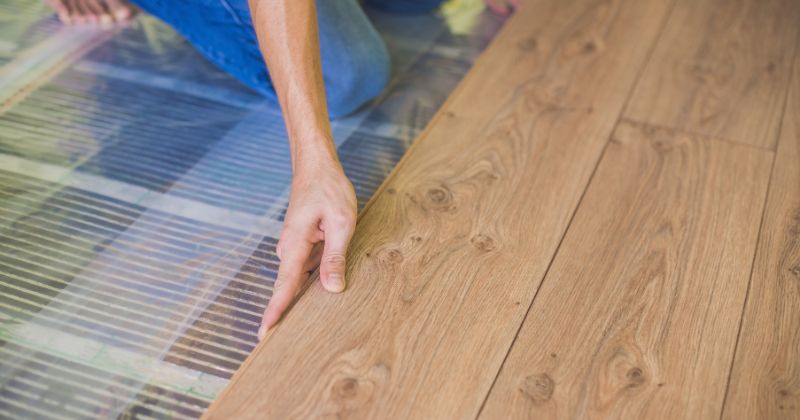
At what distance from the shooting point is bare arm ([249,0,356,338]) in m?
1.04

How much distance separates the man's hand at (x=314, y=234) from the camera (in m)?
1.03

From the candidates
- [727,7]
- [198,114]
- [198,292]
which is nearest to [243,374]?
[198,292]

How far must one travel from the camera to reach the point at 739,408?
904 mm

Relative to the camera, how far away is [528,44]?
5.47ft

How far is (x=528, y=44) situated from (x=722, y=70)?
433 millimetres

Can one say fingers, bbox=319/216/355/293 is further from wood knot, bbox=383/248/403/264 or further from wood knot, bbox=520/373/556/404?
wood knot, bbox=520/373/556/404

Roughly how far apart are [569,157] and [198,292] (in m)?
0.71

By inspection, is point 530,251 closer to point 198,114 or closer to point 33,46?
point 198,114

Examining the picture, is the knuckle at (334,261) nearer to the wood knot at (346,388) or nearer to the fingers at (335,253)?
the fingers at (335,253)

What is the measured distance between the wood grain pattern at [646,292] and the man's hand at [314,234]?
11.6 inches

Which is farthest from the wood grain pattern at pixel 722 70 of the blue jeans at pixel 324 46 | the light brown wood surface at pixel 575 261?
the blue jeans at pixel 324 46

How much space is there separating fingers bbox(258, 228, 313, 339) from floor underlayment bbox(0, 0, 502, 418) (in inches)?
3.4

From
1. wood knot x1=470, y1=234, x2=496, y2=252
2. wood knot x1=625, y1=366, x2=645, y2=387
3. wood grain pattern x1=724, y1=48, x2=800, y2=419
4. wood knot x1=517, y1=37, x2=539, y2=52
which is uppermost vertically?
wood knot x1=470, y1=234, x2=496, y2=252

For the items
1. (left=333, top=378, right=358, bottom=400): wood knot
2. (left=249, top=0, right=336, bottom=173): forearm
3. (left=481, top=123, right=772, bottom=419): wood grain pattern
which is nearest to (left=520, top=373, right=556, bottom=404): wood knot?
(left=481, top=123, right=772, bottom=419): wood grain pattern
